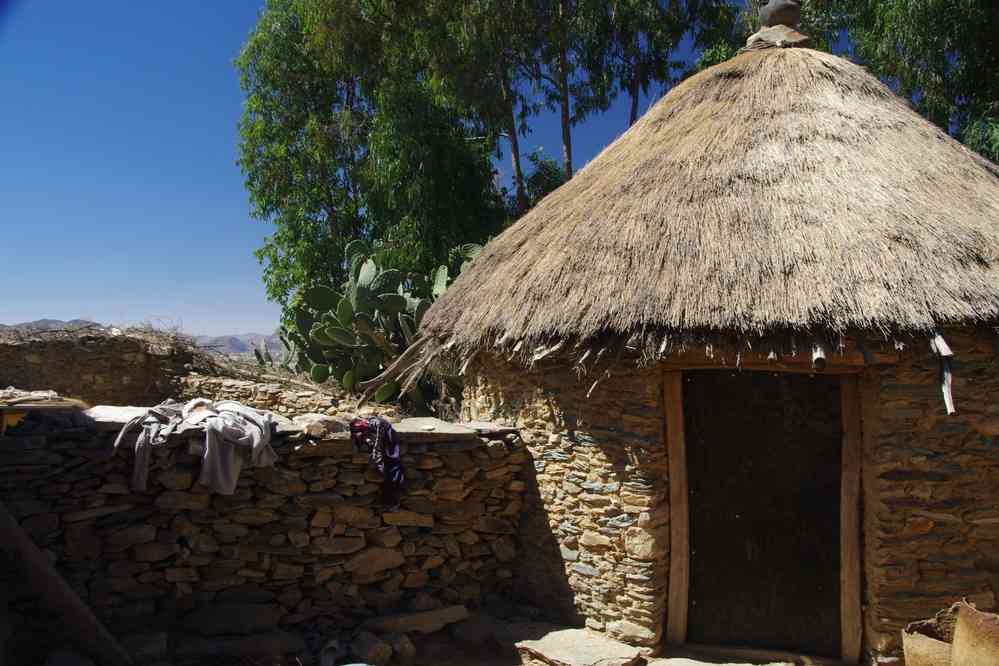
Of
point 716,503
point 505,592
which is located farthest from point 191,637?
point 716,503

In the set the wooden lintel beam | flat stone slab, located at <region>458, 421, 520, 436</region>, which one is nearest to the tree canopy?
flat stone slab, located at <region>458, 421, 520, 436</region>

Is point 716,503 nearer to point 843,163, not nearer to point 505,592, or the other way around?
point 505,592

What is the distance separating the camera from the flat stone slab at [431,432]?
5.16 m

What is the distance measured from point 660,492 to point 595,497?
469 millimetres

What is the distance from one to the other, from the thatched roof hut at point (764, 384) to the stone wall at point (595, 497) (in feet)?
0.05

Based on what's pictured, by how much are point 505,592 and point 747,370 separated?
8.32 feet

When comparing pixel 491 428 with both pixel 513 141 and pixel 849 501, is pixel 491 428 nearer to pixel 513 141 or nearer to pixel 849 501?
pixel 849 501

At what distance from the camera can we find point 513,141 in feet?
45.3

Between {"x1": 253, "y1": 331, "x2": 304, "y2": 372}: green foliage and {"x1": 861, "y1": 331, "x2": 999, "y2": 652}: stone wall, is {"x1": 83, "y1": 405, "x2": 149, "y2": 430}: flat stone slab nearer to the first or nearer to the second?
{"x1": 861, "y1": 331, "x2": 999, "y2": 652}: stone wall

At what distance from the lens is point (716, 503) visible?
16.0ft

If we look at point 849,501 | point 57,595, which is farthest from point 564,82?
point 57,595

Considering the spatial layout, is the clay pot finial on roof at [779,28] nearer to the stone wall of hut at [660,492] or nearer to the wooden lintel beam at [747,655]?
the stone wall of hut at [660,492]

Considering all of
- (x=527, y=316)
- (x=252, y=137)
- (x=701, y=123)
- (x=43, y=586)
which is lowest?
(x=43, y=586)

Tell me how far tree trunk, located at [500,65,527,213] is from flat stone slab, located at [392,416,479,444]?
30.5 feet
